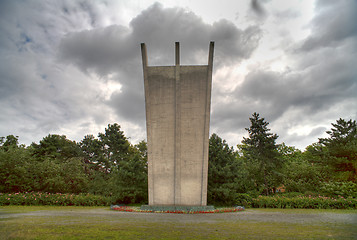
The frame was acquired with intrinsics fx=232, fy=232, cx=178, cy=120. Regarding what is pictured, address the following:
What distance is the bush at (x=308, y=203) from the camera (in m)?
16.4

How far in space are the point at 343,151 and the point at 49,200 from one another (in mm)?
26944

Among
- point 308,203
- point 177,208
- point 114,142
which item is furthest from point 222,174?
point 114,142

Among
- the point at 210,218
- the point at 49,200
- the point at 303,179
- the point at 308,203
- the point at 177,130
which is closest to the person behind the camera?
the point at 210,218

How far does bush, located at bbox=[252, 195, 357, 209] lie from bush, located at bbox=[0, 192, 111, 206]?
39.8 feet

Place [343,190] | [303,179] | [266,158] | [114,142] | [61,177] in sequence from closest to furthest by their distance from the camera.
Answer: [343,190], [61,177], [303,179], [266,158], [114,142]

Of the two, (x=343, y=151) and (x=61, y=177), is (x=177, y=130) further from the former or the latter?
(x=343, y=151)

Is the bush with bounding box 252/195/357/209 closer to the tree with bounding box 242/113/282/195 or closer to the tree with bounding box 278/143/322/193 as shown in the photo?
the tree with bounding box 278/143/322/193

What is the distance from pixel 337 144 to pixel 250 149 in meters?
11.5

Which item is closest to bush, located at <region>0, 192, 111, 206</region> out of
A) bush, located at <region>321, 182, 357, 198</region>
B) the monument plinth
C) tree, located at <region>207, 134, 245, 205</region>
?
the monument plinth

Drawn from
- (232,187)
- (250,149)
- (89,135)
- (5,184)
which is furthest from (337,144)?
(89,135)

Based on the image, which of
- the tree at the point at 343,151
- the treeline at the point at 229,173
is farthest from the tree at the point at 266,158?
the tree at the point at 343,151

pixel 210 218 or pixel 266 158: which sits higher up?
pixel 266 158

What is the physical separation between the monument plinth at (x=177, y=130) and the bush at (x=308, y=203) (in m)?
5.25

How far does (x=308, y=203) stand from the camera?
16984mm
